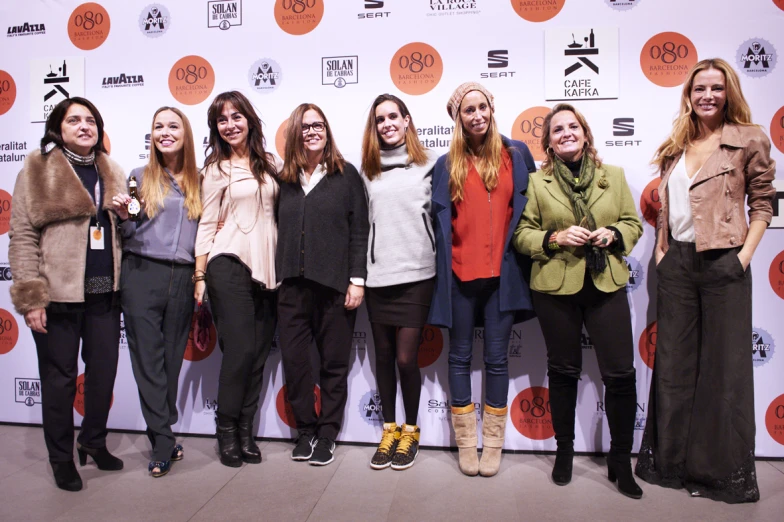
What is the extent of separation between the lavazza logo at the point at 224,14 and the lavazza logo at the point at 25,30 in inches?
44.2

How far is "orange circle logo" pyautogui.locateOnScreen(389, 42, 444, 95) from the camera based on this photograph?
118 inches

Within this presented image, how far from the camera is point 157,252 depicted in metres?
2.60

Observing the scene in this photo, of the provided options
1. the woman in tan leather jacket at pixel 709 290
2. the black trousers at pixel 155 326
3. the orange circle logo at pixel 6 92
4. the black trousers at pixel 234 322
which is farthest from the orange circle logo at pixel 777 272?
the orange circle logo at pixel 6 92

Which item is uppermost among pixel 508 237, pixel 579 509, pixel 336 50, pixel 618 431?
pixel 336 50

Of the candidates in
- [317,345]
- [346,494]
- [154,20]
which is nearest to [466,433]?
[346,494]

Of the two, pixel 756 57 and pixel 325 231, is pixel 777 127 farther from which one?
pixel 325 231

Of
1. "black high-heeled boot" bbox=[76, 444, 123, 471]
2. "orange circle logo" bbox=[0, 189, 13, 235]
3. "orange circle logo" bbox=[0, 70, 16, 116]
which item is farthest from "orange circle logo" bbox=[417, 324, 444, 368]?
"orange circle logo" bbox=[0, 70, 16, 116]

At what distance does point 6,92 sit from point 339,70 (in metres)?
2.20

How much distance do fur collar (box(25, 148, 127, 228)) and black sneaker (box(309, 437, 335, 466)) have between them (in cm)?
161

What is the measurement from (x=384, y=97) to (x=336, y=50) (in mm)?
615

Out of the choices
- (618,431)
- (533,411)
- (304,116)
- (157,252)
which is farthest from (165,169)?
(618,431)

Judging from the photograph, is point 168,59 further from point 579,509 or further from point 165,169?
point 579,509

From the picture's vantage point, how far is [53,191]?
2438 millimetres

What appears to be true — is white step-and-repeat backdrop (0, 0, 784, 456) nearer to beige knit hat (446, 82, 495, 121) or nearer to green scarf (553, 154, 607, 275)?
beige knit hat (446, 82, 495, 121)
